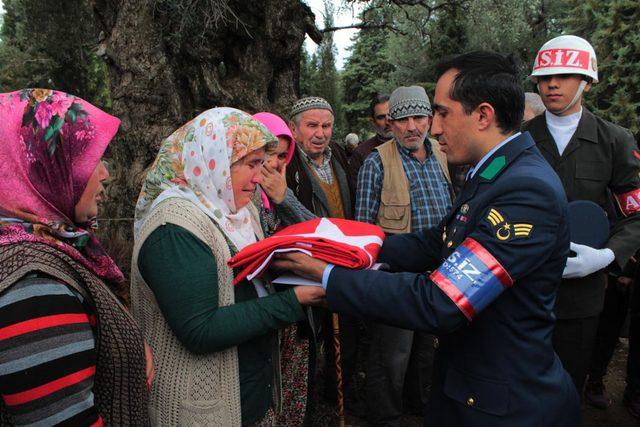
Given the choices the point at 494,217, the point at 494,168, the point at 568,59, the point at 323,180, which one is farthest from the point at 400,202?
the point at 494,217

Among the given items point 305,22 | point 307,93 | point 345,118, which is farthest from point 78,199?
point 345,118

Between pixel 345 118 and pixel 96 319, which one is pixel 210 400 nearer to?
pixel 96 319

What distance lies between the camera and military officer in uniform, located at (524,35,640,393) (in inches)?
102

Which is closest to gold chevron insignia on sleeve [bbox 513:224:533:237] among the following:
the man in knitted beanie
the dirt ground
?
the man in knitted beanie

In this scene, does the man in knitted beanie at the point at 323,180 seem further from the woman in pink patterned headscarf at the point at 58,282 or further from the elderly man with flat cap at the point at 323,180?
the woman in pink patterned headscarf at the point at 58,282

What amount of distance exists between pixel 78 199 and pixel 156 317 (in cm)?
55

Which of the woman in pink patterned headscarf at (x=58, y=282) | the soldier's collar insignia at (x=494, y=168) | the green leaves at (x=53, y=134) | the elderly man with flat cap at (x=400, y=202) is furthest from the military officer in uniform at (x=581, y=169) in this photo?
the green leaves at (x=53, y=134)

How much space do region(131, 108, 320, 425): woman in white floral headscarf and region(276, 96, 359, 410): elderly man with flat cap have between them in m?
1.48

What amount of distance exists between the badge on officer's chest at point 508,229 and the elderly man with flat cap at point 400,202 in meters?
1.84

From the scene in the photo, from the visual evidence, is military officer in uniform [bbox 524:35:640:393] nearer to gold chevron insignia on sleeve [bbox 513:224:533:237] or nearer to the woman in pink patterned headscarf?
gold chevron insignia on sleeve [bbox 513:224:533:237]

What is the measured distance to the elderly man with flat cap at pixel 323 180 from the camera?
3410mm

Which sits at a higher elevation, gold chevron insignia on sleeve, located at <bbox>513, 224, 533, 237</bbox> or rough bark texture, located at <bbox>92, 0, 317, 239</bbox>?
rough bark texture, located at <bbox>92, 0, 317, 239</bbox>

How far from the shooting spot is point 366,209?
131 inches

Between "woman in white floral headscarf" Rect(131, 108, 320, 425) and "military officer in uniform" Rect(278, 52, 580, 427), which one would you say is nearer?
"military officer in uniform" Rect(278, 52, 580, 427)
